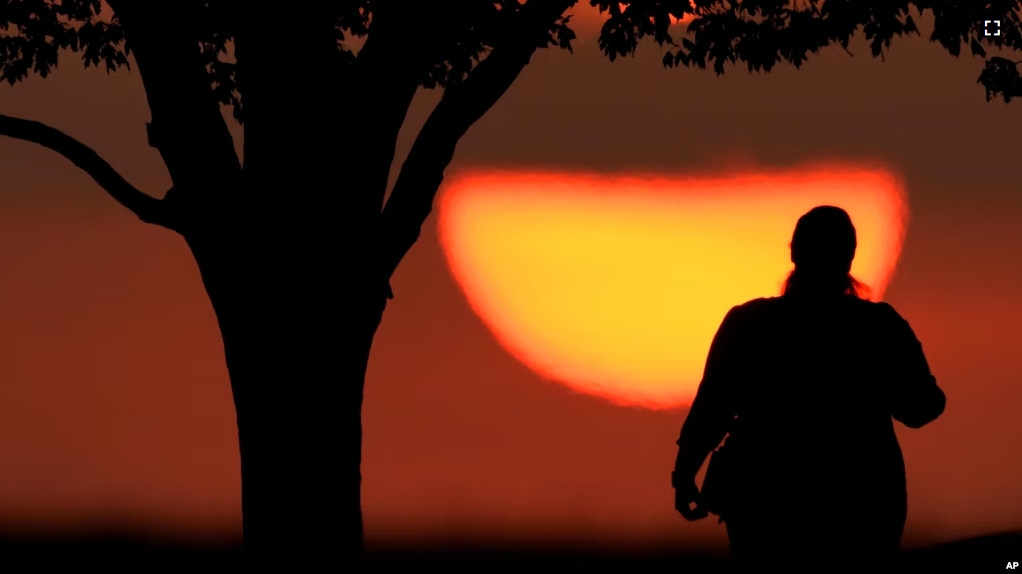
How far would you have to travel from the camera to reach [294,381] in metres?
8.44

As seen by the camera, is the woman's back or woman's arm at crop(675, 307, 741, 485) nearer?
the woman's back

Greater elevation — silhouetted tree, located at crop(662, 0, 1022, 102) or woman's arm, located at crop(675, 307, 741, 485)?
silhouetted tree, located at crop(662, 0, 1022, 102)

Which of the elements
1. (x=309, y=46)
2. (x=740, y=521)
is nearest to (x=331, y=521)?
(x=309, y=46)

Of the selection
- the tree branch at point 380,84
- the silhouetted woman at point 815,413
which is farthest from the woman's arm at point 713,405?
the tree branch at point 380,84

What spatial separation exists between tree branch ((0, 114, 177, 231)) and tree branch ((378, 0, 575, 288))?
131cm

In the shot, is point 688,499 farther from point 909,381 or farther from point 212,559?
point 212,559

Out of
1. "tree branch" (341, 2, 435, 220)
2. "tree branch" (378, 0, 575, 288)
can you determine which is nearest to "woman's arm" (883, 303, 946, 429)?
"tree branch" (378, 0, 575, 288)

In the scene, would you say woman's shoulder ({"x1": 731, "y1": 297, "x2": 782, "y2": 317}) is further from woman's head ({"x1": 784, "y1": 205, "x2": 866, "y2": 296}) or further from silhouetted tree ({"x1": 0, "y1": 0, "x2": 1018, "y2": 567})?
silhouetted tree ({"x1": 0, "y1": 0, "x2": 1018, "y2": 567})

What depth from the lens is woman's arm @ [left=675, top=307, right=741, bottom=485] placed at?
5805mm

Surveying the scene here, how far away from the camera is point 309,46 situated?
8.62m

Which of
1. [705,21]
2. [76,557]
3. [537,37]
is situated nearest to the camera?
[537,37]

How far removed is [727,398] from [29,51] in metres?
8.71

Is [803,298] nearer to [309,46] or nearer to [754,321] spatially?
[754,321]

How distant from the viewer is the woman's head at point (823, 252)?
575cm
